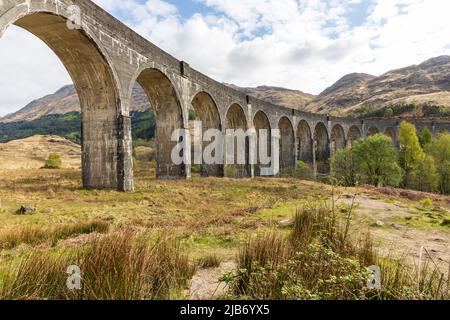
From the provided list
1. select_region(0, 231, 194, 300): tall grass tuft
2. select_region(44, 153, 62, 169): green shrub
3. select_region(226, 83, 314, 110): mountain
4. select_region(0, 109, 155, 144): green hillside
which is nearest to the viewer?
select_region(0, 231, 194, 300): tall grass tuft

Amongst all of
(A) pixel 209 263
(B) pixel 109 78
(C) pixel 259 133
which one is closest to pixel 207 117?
(C) pixel 259 133

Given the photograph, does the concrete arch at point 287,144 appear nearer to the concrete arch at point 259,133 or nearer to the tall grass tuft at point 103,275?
the concrete arch at point 259,133

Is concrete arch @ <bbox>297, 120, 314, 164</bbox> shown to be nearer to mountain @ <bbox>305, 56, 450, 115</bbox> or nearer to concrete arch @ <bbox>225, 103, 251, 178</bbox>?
concrete arch @ <bbox>225, 103, 251, 178</bbox>

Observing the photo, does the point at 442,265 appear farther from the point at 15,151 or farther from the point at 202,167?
the point at 15,151

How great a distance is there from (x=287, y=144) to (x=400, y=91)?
98.0 meters

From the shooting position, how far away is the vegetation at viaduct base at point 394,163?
101 ft

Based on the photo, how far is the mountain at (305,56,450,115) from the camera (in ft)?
312

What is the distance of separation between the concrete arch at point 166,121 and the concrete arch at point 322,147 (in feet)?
107

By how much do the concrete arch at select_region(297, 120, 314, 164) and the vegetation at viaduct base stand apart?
890cm

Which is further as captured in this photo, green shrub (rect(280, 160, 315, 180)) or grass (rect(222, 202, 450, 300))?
green shrub (rect(280, 160, 315, 180))

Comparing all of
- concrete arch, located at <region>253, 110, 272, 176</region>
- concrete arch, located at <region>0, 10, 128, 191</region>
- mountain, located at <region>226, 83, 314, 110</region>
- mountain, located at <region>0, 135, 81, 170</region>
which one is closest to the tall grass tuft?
concrete arch, located at <region>0, 10, 128, 191</region>

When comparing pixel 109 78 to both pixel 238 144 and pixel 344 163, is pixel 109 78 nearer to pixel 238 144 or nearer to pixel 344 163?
pixel 238 144

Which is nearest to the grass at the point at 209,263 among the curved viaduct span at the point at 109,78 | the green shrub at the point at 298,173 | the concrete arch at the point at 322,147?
the curved viaduct span at the point at 109,78

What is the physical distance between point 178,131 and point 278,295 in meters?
18.9
